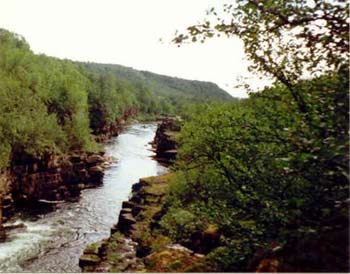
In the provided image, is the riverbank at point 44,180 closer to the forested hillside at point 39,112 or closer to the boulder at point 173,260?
the forested hillside at point 39,112

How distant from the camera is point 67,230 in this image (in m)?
31.9

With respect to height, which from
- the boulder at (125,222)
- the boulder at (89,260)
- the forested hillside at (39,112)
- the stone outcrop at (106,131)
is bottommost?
the boulder at (89,260)

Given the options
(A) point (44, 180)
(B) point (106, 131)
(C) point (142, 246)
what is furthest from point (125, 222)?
(B) point (106, 131)

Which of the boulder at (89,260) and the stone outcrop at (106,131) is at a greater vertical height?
the stone outcrop at (106,131)

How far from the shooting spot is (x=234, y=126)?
12133 mm

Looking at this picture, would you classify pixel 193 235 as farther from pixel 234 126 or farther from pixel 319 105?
pixel 319 105

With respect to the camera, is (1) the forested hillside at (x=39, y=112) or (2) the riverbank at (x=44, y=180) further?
(1) the forested hillside at (x=39, y=112)

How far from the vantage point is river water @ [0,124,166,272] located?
25.8 metres

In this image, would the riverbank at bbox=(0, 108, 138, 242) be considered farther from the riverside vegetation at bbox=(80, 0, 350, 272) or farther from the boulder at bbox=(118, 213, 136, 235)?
the riverside vegetation at bbox=(80, 0, 350, 272)

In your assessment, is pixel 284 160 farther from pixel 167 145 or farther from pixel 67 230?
pixel 167 145

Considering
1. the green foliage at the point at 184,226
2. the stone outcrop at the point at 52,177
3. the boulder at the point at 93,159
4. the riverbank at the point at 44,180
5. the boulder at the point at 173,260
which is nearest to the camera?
the boulder at the point at 173,260

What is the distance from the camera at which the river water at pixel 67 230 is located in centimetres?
2580

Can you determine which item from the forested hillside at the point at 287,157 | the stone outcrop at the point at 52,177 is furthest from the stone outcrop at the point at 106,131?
the forested hillside at the point at 287,157

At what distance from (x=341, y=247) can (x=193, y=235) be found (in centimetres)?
→ 1147
